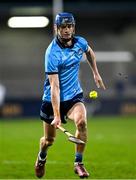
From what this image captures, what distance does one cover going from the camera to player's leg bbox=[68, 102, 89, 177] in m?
10.9

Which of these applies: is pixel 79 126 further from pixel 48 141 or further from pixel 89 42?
pixel 89 42

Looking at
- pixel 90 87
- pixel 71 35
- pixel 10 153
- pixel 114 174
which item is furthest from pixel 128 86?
pixel 71 35

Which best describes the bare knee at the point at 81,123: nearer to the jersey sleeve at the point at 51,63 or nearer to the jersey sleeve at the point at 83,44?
the jersey sleeve at the point at 51,63

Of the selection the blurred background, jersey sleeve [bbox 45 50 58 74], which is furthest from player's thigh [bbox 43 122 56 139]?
the blurred background

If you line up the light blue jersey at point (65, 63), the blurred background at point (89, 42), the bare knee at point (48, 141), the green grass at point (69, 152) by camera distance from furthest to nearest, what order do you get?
the blurred background at point (89, 42), the green grass at point (69, 152), the bare knee at point (48, 141), the light blue jersey at point (65, 63)

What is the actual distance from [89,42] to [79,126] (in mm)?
24781

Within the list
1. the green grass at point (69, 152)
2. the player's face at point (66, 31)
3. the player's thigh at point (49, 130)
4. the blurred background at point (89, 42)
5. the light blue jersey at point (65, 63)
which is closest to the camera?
the player's face at point (66, 31)

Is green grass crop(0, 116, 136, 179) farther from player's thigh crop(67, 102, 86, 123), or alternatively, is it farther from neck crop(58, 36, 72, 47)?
neck crop(58, 36, 72, 47)

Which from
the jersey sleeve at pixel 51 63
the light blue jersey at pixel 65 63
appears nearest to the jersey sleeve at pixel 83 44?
the light blue jersey at pixel 65 63

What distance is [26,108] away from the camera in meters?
30.7

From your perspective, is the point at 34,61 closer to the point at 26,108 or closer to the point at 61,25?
the point at 26,108

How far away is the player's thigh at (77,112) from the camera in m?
10.9

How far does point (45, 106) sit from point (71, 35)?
4.04 feet

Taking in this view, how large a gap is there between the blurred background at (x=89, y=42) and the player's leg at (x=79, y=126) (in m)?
19.8
